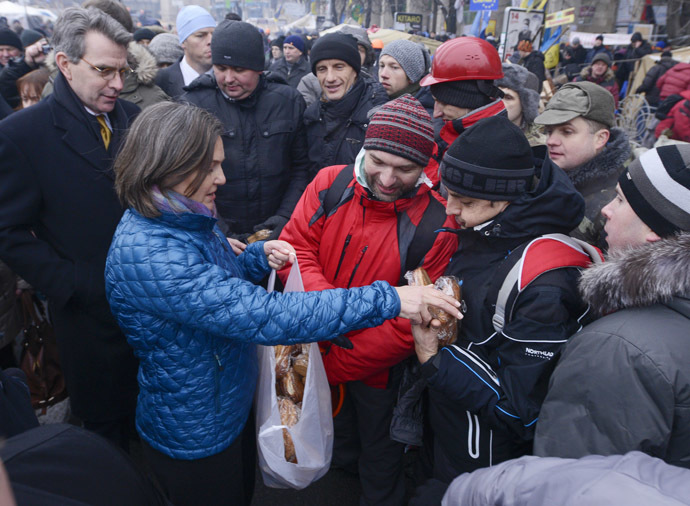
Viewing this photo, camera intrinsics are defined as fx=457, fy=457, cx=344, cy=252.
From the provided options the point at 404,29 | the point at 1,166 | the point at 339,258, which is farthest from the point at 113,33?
the point at 404,29

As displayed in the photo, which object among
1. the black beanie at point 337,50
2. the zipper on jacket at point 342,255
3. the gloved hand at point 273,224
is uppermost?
the black beanie at point 337,50

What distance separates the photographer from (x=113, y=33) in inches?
88.0

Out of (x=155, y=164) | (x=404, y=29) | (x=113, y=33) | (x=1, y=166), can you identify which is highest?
(x=113, y=33)

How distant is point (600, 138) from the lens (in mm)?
2543

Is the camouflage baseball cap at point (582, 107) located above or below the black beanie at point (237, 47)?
below

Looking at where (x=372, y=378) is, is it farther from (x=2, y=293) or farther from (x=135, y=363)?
(x=2, y=293)

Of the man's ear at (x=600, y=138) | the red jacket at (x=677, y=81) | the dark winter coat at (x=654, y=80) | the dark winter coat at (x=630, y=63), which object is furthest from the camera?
the dark winter coat at (x=630, y=63)

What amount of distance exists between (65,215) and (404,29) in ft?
69.6

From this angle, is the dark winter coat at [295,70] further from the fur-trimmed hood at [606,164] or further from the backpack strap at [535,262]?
the backpack strap at [535,262]

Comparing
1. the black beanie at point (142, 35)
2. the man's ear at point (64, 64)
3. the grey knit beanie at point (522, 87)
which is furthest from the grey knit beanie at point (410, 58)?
the black beanie at point (142, 35)

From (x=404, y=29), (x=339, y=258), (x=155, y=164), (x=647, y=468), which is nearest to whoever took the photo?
(x=647, y=468)

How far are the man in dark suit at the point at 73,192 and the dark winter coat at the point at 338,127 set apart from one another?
1364mm

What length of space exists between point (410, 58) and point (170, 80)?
2279mm

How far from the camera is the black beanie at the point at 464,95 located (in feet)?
8.50
